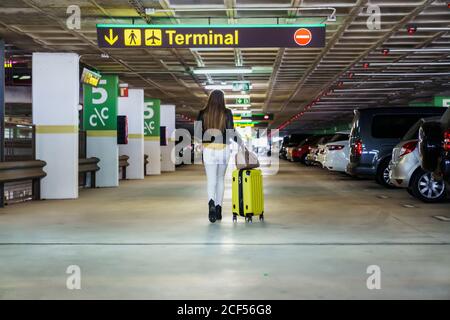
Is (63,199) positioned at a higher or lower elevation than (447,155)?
lower

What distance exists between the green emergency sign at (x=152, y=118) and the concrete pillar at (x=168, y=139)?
7.54ft

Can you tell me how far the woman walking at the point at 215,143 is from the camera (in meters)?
9.95

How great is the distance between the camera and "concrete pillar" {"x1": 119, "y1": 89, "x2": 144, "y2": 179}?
23.1 m

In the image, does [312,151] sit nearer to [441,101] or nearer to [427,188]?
[441,101]

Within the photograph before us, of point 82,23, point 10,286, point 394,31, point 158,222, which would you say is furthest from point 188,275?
point 394,31

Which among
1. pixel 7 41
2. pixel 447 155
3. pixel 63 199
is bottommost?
pixel 63 199

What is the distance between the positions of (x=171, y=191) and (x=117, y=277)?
10.9 meters

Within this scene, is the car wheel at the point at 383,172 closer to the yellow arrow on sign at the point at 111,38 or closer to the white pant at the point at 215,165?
the white pant at the point at 215,165

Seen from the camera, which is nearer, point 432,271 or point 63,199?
point 432,271

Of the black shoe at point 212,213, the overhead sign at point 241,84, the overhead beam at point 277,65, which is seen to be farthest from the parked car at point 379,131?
the black shoe at point 212,213

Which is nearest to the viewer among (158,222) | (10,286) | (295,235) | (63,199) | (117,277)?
(10,286)

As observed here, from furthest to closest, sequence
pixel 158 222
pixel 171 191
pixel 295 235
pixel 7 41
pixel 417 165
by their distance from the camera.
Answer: pixel 171 191, pixel 7 41, pixel 417 165, pixel 158 222, pixel 295 235

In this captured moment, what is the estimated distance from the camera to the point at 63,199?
1478cm
